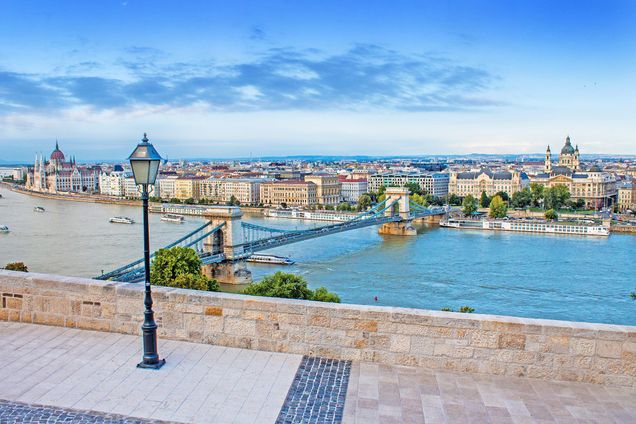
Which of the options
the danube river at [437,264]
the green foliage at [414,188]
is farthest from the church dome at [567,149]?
the danube river at [437,264]

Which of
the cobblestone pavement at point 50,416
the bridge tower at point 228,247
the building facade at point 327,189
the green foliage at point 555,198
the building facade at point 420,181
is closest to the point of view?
the cobblestone pavement at point 50,416

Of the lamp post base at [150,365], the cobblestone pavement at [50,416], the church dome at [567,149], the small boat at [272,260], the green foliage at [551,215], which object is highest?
the church dome at [567,149]

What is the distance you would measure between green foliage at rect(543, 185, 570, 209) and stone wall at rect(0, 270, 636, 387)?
41520 millimetres

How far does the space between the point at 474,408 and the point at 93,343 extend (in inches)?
61.0

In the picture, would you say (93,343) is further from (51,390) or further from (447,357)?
(447,357)

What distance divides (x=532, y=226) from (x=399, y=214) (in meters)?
6.27

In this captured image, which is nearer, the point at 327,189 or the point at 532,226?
the point at 532,226

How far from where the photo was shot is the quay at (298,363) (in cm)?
214

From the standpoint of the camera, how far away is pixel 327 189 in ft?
172

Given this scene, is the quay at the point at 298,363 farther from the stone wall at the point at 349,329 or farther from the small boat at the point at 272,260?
the small boat at the point at 272,260

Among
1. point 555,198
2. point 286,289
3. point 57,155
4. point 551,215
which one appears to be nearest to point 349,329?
point 286,289

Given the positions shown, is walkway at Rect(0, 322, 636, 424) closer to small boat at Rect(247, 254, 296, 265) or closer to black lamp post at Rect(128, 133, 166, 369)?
black lamp post at Rect(128, 133, 166, 369)

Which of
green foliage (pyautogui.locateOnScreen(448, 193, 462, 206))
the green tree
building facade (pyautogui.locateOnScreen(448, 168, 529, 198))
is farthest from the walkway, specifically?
building facade (pyautogui.locateOnScreen(448, 168, 529, 198))

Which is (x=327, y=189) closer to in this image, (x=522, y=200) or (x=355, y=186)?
(x=355, y=186)
